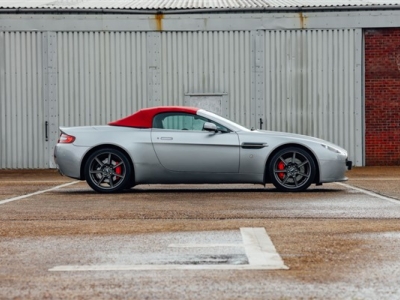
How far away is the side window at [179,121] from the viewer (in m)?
14.0

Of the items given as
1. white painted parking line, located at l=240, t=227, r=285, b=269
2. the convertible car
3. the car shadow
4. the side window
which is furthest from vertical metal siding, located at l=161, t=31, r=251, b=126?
white painted parking line, located at l=240, t=227, r=285, b=269

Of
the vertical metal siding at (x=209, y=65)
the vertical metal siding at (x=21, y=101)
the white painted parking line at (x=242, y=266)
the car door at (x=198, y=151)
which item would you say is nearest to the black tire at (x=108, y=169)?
the car door at (x=198, y=151)

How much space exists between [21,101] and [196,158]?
12.4 m

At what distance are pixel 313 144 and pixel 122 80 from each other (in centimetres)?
1220

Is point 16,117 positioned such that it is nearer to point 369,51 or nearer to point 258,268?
point 369,51

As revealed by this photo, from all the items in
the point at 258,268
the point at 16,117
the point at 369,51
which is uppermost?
the point at 369,51

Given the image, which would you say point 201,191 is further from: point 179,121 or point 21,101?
point 21,101

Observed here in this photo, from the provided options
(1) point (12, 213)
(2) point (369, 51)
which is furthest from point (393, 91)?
(1) point (12, 213)

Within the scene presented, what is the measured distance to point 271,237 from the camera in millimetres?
7785

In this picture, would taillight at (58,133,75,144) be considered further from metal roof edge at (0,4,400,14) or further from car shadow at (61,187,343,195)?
metal roof edge at (0,4,400,14)

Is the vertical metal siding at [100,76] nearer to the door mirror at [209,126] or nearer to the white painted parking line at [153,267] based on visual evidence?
the door mirror at [209,126]

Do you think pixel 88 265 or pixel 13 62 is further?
pixel 13 62

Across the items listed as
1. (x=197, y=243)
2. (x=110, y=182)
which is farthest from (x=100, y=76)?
(x=197, y=243)

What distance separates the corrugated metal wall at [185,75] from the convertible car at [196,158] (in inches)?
450
